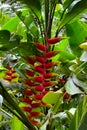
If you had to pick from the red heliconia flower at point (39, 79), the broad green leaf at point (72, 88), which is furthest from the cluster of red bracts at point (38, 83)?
the broad green leaf at point (72, 88)

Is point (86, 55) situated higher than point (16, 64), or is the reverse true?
point (86, 55)

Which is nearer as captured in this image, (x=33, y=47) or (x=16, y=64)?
(x=33, y=47)

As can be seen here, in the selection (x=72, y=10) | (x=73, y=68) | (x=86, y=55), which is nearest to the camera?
(x=86, y=55)

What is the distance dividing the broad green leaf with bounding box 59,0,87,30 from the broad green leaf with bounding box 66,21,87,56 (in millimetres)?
23

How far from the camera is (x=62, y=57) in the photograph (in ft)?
3.27

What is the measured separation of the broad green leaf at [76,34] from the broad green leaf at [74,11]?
23mm

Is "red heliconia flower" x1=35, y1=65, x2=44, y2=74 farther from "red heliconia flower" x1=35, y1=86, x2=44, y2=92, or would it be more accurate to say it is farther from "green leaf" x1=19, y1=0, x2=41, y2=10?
"green leaf" x1=19, y1=0, x2=41, y2=10

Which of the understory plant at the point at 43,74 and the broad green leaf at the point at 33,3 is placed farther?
the broad green leaf at the point at 33,3

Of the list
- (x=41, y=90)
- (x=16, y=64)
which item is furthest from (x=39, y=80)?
(x=16, y=64)

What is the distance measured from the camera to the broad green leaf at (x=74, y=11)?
2.97 ft

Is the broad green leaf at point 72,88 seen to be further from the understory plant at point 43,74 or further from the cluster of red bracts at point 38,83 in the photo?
the cluster of red bracts at point 38,83

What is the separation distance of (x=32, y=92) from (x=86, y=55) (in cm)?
24

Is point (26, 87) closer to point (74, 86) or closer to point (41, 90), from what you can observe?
point (41, 90)

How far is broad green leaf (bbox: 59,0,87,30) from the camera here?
0.91 metres
